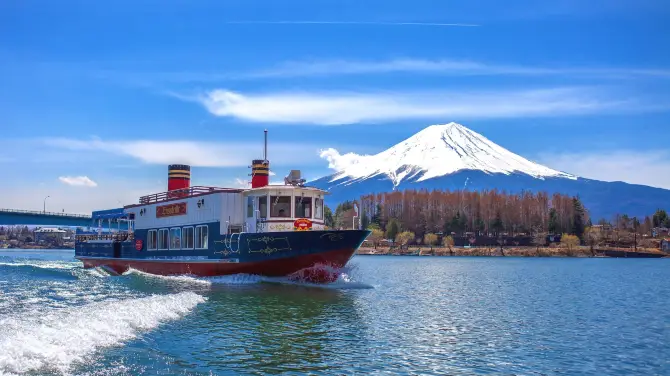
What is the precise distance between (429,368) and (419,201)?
454ft

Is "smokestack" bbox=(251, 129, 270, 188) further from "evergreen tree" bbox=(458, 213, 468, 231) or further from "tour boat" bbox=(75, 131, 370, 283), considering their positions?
"evergreen tree" bbox=(458, 213, 468, 231)

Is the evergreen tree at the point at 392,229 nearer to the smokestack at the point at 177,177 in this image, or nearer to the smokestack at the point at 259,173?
the smokestack at the point at 177,177

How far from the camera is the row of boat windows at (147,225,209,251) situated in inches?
1433

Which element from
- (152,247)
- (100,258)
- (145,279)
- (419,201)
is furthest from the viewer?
(419,201)

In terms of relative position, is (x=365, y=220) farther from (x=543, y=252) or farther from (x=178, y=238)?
(x=178, y=238)

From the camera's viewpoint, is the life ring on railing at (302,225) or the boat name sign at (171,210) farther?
the boat name sign at (171,210)

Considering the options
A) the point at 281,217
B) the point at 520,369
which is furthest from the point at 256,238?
the point at 520,369

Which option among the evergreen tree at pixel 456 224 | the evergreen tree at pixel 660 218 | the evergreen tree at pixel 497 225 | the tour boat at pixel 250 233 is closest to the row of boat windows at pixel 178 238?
the tour boat at pixel 250 233

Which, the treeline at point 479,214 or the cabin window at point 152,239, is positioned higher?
the treeline at point 479,214

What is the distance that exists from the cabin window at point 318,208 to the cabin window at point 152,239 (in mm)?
13304

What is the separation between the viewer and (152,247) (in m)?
42.3

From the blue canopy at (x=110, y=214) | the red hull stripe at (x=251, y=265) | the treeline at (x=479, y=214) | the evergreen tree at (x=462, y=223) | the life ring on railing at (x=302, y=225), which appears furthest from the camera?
the treeline at (x=479, y=214)

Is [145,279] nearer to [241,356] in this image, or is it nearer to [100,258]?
[100,258]

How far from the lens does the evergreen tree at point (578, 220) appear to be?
139750 millimetres
